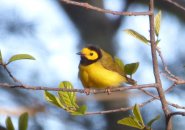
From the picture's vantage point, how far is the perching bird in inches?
102

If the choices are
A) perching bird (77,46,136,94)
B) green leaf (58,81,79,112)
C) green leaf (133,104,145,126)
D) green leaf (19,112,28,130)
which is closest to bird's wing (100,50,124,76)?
perching bird (77,46,136,94)

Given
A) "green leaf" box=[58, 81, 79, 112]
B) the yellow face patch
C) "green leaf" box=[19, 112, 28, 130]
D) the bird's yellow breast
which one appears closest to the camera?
"green leaf" box=[19, 112, 28, 130]

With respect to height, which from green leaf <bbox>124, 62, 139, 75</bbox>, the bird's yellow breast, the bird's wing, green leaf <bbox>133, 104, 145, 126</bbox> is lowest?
green leaf <bbox>133, 104, 145, 126</bbox>

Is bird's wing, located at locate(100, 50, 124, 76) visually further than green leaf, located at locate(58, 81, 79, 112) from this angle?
Yes

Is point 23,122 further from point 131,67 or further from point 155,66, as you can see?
point 131,67

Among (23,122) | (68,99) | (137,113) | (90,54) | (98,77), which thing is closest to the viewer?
(23,122)

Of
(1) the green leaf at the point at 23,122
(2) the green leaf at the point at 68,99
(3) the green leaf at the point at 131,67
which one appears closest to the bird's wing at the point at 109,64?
(3) the green leaf at the point at 131,67

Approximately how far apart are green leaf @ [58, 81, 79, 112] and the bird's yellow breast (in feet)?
2.85

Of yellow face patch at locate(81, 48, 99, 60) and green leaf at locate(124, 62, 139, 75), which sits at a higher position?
yellow face patch at locate(81, 48, 99, 60)

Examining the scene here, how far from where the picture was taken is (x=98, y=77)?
2.62 m

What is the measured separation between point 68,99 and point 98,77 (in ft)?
2.98

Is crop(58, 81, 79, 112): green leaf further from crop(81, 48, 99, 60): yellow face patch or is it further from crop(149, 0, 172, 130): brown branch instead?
crop(81, 48, 99, 60): yellow face patch

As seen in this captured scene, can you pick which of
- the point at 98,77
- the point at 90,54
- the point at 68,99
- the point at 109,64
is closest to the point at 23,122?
the point at 68,99

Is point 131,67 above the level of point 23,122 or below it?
above
